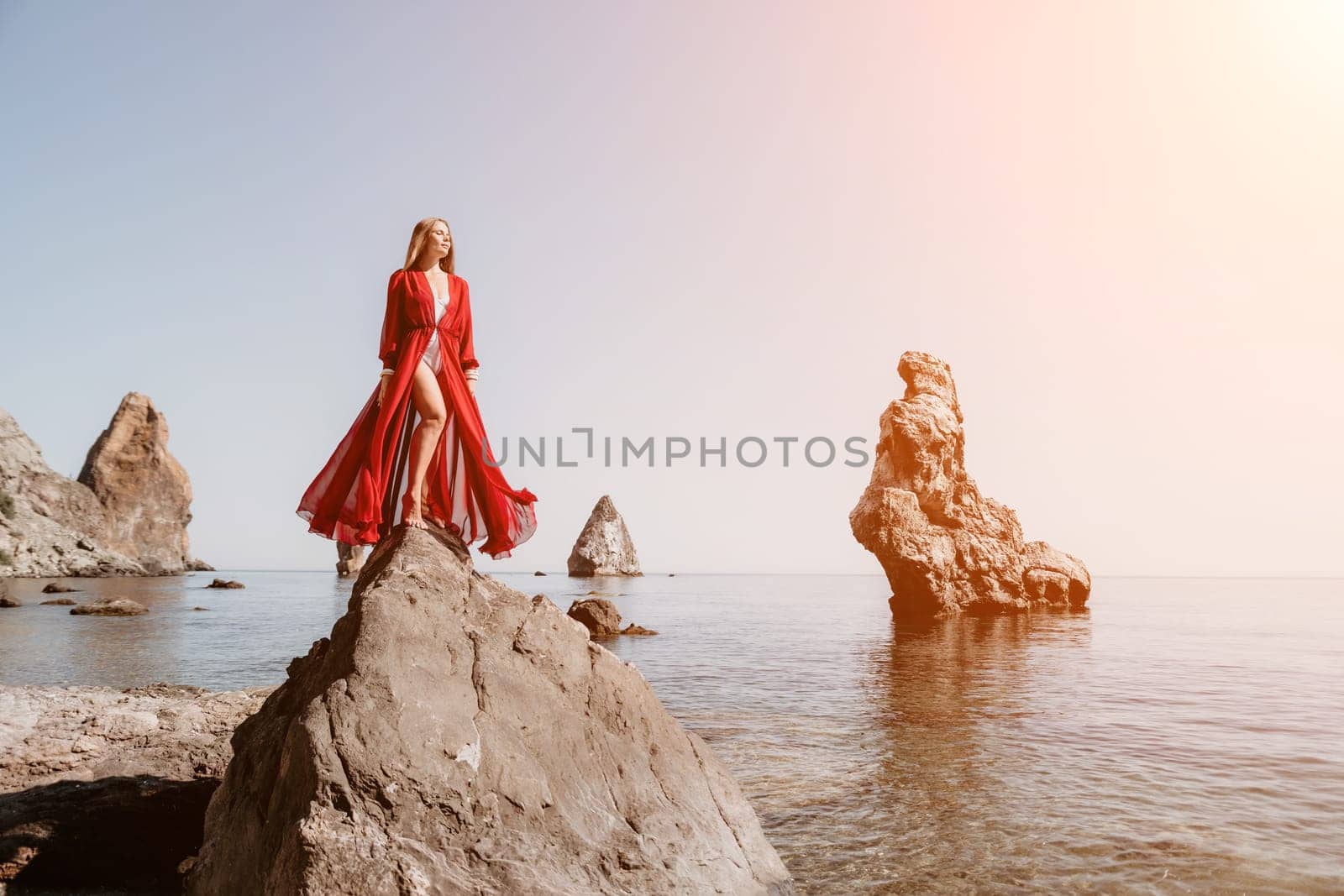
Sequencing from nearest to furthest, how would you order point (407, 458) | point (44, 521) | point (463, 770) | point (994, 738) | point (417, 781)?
point (417, 781) < point (463, 770) < point (407, 458) < point (994, 738) < point (44, 521)

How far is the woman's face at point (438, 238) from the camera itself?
6.33 metres

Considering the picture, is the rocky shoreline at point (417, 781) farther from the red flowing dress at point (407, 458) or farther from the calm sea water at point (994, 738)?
the calm sea water at point (994, 738)

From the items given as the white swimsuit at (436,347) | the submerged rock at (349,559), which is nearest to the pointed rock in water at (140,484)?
the submerged rock at (349,559)

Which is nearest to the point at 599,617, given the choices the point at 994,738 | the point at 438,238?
the point at 994,738

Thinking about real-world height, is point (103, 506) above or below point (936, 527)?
above

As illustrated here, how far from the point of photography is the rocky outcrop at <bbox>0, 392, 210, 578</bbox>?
66.6 meters

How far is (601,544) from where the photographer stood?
98750 millimetres

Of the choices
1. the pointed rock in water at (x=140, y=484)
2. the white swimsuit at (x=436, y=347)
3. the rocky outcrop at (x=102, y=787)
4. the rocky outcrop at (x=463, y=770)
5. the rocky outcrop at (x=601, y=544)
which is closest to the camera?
the rocky outcrop at (x=463, y=770)

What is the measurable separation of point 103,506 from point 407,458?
9641 cm

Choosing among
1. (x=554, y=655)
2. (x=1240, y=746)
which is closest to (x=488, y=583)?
(x=554, y=655)

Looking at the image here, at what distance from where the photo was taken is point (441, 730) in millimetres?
4387

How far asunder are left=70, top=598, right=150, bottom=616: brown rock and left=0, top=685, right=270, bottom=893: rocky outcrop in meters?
28.7

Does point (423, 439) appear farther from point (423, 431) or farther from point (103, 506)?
point (103, 506)

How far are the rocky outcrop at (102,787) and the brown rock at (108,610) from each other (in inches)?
1130
